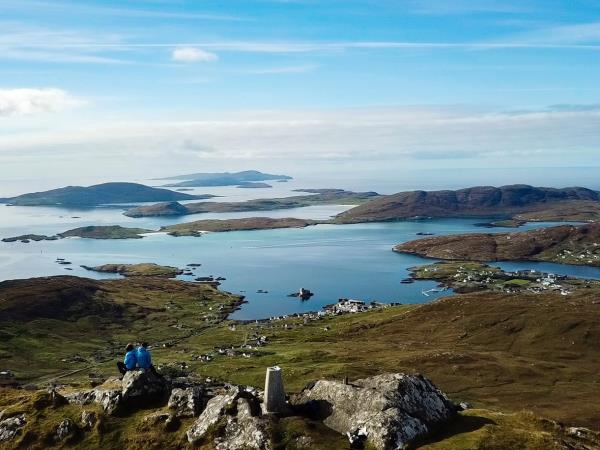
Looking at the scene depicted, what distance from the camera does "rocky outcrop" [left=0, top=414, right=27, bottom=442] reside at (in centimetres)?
4338

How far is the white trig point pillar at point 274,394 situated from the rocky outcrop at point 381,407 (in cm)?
212

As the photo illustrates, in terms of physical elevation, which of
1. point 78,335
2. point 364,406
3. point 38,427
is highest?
point 364,406

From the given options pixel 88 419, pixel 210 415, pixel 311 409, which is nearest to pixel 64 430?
pixel 88 419

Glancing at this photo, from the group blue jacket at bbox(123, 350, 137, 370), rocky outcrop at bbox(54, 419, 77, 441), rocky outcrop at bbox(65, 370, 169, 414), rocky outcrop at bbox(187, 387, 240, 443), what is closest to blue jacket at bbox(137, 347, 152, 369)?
blue jacket at bbox(123, 350, 137, 370)

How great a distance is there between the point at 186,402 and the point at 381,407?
15.2m

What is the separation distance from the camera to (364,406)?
1556 inches

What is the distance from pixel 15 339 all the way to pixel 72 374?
43360 mm

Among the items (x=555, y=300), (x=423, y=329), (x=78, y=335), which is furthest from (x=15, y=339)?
(x=555, y=300)

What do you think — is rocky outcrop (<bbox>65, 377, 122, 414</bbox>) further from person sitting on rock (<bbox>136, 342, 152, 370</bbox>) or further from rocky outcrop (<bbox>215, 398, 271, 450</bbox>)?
rocky outcrop (<bbox>215, 398, 271, 450</bbox>)

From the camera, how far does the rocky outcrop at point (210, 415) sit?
1591 inches

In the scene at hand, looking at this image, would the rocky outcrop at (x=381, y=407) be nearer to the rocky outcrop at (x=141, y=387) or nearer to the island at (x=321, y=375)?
the island at (x=321, y=375)

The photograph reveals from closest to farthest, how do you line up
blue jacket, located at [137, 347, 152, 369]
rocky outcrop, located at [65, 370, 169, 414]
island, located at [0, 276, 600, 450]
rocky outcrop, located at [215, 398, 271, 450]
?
rocky outcrop, located at [215, 398, 271, 450] → island, located at [0, 276, 600, 450] → rocky outcrop, located at [65, 370, 169, 414] → blue jacket, located at [137, 347, 152, 369]

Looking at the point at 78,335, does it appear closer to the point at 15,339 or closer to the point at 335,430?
the point at 15,339

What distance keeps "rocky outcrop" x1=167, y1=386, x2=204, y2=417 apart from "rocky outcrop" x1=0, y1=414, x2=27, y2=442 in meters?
11.6
